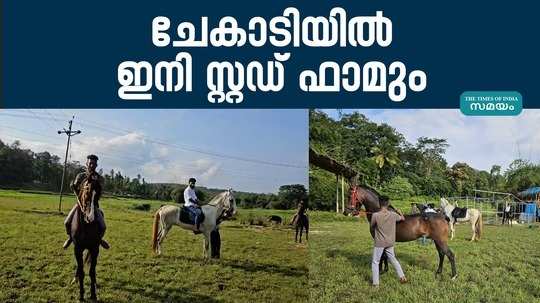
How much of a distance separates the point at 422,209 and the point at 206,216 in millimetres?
2424

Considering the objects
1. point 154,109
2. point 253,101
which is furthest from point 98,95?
point 253,101

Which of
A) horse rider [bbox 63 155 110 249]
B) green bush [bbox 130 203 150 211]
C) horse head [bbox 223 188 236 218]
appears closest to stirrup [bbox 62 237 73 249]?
horse rider [bbox 63 155 110 249]

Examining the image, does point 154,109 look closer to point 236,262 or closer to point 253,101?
point 253,101

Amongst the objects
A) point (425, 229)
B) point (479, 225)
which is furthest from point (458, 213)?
point (425, 229)

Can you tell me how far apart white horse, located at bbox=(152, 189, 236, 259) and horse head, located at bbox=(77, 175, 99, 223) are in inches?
29.7

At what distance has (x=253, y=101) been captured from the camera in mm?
7141

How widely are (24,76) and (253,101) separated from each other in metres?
2.61

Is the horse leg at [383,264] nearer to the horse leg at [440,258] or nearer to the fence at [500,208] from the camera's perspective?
the horse leg at [440,258]

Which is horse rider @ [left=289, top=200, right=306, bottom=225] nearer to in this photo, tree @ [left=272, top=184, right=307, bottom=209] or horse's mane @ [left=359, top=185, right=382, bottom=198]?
tree @ [left=272, top=184, right=307, bottom=209]

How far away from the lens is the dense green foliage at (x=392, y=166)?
7238mm

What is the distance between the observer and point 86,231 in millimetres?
6902

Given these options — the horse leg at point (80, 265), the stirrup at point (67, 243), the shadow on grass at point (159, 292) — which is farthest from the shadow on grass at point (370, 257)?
the stirrup at point (67, 243)

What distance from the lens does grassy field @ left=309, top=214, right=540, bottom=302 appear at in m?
6.86

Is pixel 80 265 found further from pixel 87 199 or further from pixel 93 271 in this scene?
pixel 87 199
